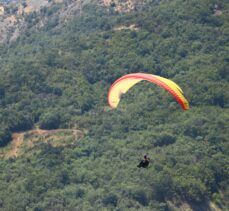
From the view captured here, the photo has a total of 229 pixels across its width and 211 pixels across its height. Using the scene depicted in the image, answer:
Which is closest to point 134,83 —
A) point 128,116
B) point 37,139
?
point 37,139

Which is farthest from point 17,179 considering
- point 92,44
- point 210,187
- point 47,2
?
point 47,2

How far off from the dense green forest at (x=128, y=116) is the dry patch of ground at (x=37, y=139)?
1.22 m

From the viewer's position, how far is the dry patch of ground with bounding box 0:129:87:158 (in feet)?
362

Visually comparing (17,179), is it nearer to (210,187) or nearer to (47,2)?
(210,187)

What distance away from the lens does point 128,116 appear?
116562 mm

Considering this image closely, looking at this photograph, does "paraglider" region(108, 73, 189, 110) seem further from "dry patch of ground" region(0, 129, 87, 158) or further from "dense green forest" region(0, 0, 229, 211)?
"dry patch of ground" region(0, 129, 87, 158)

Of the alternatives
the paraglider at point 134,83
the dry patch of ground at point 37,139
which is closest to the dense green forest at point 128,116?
the dry patch of ground at point 37,139

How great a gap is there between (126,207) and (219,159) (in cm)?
1532

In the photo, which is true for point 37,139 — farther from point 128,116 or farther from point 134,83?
point 134,83

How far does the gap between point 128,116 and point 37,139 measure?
1356 cm

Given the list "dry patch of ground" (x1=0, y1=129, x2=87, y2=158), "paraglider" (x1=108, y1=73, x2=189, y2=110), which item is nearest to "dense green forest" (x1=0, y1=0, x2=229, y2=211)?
"dry patch of ground" (x1=0, y1=129, x2=87, y2=158)

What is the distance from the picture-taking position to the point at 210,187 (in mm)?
99000

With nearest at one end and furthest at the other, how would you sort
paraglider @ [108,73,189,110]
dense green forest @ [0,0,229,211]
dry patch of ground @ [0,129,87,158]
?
paraglider @ [108,73,189,110], dense green forest @ [0,0,229,211], dry patch of ground @ [0,129,87,158]

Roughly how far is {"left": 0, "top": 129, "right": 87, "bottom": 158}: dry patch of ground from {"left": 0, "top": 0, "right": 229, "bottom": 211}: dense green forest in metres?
1.22
